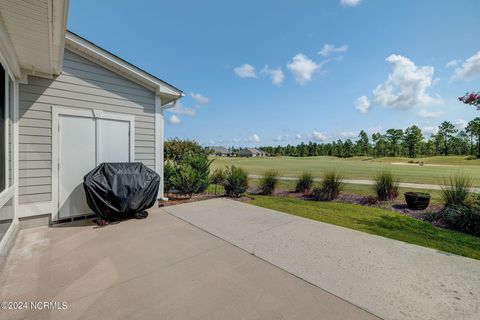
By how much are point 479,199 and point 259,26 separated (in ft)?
30.4

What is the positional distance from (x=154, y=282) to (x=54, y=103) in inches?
162

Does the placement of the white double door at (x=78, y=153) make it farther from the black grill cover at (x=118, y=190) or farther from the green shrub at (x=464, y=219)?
the green shrub at (x=464, y=219)

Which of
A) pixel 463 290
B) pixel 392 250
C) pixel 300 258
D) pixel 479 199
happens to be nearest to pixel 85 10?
pixel 300 258

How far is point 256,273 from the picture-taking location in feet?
8.14

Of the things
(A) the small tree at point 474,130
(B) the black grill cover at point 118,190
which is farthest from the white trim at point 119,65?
(A) the small tree at point 474,130

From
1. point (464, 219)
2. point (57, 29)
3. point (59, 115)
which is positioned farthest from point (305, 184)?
point (57, 29)

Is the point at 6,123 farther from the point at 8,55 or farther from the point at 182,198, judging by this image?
the point at 182,198

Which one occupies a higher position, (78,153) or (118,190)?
(78,153)

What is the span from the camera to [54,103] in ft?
13.5

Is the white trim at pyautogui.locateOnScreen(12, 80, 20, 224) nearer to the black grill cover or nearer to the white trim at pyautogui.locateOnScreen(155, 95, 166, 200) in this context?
the black grill cover

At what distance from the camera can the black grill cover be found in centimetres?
397

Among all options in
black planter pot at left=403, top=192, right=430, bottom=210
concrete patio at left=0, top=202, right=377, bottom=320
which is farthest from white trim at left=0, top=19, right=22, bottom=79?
black planter pot at left=403, top=192, right=430, bottom=210

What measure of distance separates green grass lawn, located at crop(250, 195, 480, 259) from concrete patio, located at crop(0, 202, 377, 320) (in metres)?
2.61

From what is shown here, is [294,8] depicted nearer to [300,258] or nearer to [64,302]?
[300,258]
